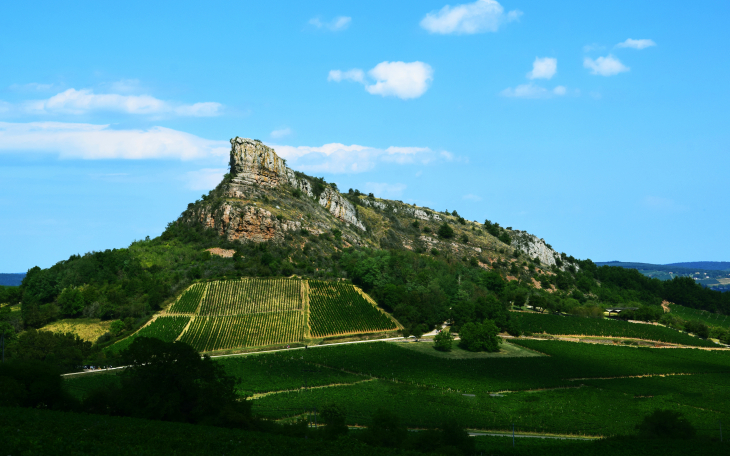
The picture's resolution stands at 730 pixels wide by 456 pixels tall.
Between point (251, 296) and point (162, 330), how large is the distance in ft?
57.5

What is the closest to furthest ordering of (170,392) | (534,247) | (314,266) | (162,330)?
(170,392), (162,330), (314,266), (534,247)

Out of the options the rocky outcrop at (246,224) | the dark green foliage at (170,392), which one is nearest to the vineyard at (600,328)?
the rocky outcrop at (246,224)

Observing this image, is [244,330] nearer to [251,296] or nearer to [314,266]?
[251,296]

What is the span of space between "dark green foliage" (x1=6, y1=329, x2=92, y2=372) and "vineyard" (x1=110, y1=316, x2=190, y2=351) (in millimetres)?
6160

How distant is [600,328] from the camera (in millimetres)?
98062

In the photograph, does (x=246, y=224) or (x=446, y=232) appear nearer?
(x=246, y=224)

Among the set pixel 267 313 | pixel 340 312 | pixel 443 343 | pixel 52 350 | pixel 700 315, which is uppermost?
pixel 267 313

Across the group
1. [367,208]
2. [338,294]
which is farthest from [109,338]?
[367,208]

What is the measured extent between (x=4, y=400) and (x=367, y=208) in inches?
5309

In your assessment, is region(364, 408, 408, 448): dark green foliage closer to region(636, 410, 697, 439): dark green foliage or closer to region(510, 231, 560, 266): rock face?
region(636, 410, 697, 439): dark green foliage

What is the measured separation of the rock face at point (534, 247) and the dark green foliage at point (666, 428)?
5207 inches

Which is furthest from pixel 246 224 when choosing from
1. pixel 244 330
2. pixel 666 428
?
pixel 666 428

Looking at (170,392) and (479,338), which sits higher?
(170,392)

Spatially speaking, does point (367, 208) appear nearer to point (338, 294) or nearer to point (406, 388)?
point (338, 294)
